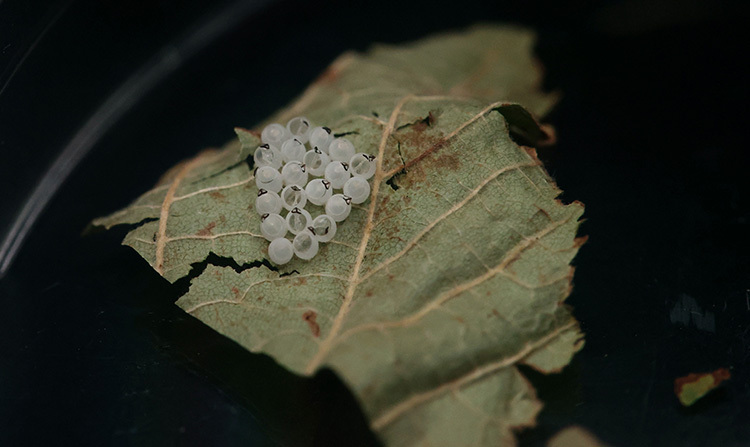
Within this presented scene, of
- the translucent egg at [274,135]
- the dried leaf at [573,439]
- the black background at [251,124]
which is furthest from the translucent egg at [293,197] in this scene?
the dried leaf at [573,439]

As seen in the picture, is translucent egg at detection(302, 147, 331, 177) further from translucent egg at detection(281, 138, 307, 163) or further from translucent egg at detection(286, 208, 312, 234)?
translucent egg at detection(286, 208, 312, 234)

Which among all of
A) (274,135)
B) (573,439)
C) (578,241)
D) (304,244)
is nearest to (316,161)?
(274,135)

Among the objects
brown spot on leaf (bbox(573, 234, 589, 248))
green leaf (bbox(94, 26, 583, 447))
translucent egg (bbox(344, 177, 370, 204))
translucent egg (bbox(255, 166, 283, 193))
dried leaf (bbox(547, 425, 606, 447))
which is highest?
translucent egg (bbox(255, 166, 283, 193))

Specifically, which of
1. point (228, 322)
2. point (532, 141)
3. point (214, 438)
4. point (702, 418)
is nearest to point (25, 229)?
point (228, 322)

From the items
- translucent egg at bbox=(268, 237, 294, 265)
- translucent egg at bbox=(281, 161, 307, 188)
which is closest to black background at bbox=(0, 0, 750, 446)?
translucent egg at bbox=(268, 237, 294, 265)

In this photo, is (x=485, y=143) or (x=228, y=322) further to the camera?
(x=485, y=143)

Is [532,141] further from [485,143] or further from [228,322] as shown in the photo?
[228,322]
